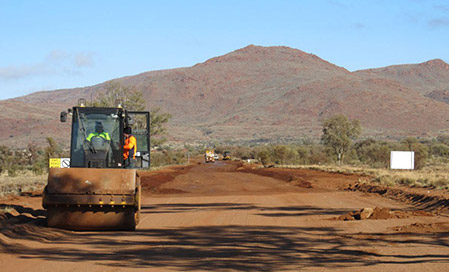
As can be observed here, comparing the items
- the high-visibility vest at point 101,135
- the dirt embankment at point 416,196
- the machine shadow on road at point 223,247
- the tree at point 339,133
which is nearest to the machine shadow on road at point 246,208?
the dirt embankment at point 416,196

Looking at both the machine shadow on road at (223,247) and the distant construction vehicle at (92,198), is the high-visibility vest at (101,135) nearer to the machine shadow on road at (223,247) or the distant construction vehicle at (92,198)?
the distant construction vehicle at (92,198)

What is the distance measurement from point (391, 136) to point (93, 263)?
12329 centimetres

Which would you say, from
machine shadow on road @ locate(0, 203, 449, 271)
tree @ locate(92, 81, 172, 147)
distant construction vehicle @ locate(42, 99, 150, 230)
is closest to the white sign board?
tree @ locate(92, 81, 172, 147)

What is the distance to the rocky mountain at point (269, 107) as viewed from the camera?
139 m

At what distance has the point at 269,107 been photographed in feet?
527

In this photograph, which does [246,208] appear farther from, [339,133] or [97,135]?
[339,133]

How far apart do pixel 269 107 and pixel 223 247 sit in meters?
149

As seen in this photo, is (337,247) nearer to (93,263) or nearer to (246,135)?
(93,263)

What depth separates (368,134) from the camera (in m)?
133

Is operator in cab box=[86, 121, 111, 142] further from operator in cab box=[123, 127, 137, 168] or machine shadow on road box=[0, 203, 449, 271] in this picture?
machine shadow on road box=[0, 203, 449, 271]

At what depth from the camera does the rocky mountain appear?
139 metres

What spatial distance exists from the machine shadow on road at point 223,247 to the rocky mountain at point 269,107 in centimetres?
10965

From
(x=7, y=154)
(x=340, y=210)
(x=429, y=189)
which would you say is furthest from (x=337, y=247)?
(x=7, y=154)

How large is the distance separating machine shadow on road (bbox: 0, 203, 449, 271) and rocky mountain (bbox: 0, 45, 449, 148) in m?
110
